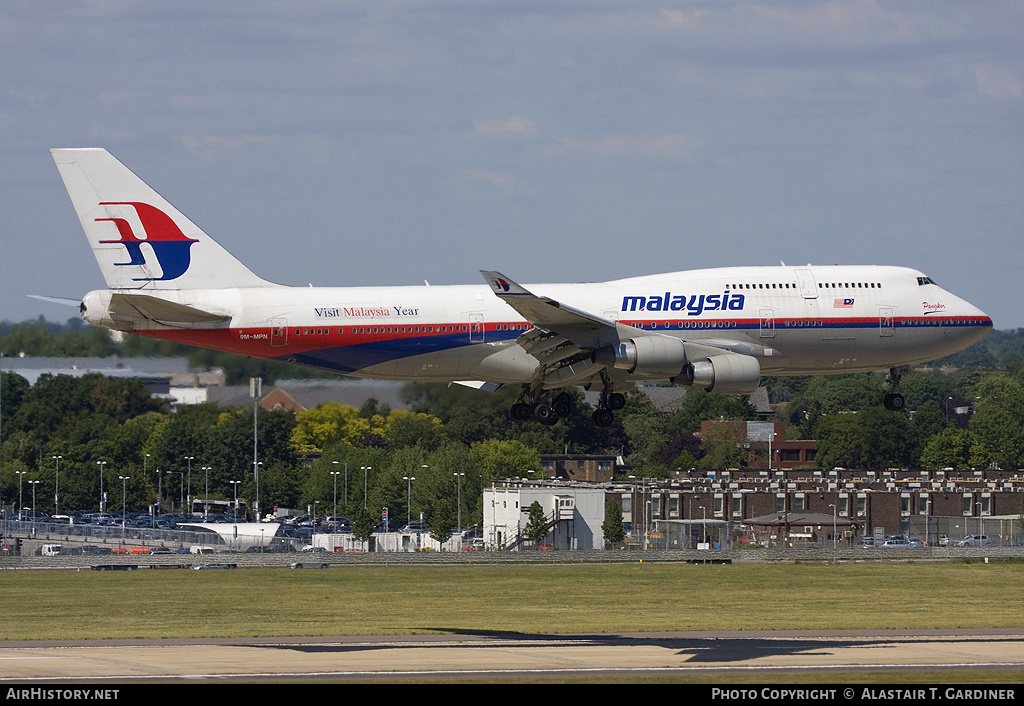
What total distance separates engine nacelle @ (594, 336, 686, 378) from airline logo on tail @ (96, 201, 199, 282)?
1536 centimetres

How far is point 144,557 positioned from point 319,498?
138 ft

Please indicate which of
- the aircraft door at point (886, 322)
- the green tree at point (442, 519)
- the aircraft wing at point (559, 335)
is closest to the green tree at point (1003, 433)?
the green tree at point (442, 519)

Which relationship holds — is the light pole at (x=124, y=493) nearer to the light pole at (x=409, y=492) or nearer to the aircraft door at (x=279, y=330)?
the light pole at (x=409, y=492)

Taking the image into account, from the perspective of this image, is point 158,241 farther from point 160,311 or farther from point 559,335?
point 559,335

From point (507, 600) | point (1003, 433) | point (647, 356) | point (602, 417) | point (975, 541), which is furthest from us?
point (1003, 433)

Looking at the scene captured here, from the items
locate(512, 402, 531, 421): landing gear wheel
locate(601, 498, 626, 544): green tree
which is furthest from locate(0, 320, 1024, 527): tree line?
locate(512, 402, 531, 421): landing gear wheel

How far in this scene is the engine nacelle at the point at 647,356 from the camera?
51.1 m

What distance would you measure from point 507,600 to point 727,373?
20633 millimetres

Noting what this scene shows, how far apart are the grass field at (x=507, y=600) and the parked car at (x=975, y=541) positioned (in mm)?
19215

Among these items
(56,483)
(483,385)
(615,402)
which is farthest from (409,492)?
(615,402)

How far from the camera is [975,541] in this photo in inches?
4427

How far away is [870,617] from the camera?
195ft
